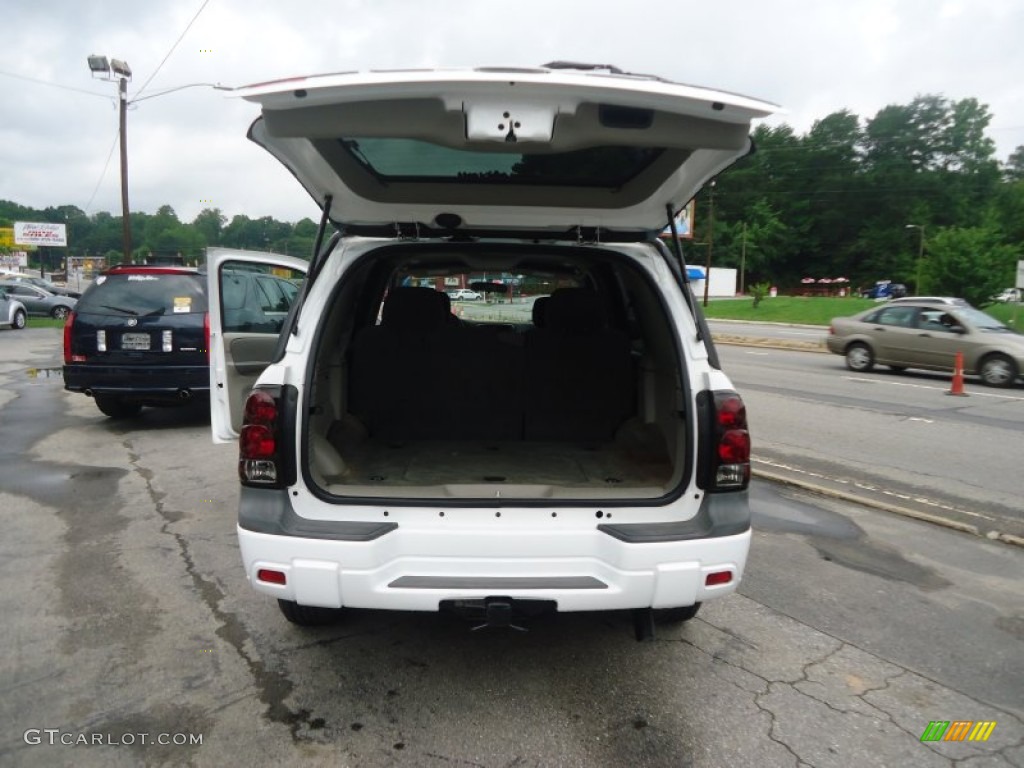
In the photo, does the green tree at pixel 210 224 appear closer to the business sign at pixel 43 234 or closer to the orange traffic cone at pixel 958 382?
the business sign at pixel 43 234

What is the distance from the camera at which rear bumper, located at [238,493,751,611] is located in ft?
8.74

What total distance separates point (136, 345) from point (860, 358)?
13.7 m

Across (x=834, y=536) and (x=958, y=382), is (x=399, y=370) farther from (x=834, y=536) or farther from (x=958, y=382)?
(x=958, y=382)

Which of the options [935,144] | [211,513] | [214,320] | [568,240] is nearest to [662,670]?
[568,240]

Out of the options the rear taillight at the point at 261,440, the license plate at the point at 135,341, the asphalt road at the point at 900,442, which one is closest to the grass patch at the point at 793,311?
the asphalt road at the point at 900,442

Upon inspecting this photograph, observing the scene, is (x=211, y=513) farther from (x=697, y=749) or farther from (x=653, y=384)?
(x=697, y=749)

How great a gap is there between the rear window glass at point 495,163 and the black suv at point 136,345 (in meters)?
5.71

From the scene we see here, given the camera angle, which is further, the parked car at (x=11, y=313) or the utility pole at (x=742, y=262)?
the utility pole at (x=742, y=262)

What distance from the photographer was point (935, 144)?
89.8 metres

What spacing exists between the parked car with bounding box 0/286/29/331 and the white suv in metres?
27.0

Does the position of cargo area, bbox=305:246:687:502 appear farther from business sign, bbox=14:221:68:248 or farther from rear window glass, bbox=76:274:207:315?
business sign, bbox=14:221:68:248

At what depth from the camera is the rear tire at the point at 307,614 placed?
11.0ft

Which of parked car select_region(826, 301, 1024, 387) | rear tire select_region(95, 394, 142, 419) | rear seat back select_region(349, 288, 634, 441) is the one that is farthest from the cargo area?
parked car select_region(826, 301, 1024, 387)

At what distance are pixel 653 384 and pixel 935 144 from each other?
104 metres
